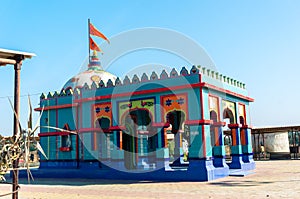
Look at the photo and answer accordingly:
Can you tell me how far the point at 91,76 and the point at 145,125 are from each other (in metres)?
5.03

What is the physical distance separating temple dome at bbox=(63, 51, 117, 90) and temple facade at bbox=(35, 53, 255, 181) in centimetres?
9

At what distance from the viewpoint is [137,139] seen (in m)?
20.3

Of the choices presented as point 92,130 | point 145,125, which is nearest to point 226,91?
point 145,125

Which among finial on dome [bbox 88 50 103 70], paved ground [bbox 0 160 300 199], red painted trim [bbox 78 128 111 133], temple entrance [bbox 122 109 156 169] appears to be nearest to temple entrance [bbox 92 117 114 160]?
red painted trim [bbox 78 128 111 133]

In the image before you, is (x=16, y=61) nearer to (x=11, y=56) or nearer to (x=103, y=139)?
(x=11, y=56)

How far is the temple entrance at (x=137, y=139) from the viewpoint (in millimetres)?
18922

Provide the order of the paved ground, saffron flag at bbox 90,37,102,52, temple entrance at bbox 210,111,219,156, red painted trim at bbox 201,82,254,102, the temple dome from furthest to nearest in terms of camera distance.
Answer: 1. saffron flag at bbox 90,37,102,52
2. the temple dome
3. temple entrance at bbox 210,111,219,156
4. red painted trim at bbox 201,82,254,102
5. the paved ground

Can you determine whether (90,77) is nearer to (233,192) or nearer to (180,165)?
(180,165)

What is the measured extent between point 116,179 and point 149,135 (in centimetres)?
457

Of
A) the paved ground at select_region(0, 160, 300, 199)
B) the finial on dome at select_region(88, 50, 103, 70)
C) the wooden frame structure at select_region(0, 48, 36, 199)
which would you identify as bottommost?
the paved ground at select_region(0, 160, 300, 199)

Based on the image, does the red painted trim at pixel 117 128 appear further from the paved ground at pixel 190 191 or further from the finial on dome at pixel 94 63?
the finial on dome at pixel 94 63

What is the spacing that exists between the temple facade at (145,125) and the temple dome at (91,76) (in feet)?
0.31

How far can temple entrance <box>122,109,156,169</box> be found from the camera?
18922mm

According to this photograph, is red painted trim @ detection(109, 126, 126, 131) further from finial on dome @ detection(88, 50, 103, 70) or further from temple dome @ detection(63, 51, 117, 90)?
finial on dome @ detection(88, 50, 103, 70)
